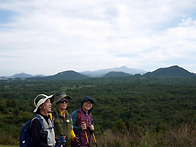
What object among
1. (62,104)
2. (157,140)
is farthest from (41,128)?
(157,140)

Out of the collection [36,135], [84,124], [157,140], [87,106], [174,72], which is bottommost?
[157,140]

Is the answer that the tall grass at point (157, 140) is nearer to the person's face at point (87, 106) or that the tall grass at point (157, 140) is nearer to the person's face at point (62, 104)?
the person's face at point (87, 106)

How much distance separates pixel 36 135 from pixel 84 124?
957 mm

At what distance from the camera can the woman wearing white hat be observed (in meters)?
1.80

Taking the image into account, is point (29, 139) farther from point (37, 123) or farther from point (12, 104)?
point (12, 104)

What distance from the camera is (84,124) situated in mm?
2646

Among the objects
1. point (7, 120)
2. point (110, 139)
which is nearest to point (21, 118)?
point (7, 120)

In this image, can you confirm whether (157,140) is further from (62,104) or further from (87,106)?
(62,104)

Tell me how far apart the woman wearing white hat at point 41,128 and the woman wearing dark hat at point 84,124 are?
72 cm

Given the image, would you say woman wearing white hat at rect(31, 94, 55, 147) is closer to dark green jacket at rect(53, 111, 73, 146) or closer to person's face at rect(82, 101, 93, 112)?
dark green jacket at rect(53, 111, 73, 146)

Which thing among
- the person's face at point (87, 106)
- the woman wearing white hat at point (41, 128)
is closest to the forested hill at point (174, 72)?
the person's face at point (87, 106)

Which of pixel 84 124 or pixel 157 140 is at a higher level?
pixel 84 124

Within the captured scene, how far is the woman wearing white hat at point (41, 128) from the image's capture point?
1801 millimetres

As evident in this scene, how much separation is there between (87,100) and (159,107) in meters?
33.9
